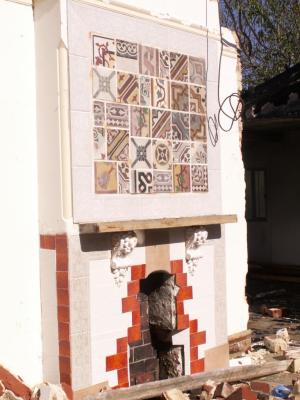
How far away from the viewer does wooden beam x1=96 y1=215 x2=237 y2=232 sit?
5.75 metres

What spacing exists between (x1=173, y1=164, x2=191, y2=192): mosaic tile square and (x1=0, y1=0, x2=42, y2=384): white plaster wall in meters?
1.45

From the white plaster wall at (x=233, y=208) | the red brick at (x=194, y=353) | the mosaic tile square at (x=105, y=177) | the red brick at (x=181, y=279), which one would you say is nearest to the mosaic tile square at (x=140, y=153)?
the mosaic tile square at (x=105, y=177)

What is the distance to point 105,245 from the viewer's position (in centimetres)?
599

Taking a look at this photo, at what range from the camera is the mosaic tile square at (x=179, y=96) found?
6.62 metres

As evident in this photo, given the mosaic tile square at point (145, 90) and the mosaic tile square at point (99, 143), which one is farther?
the mosaic tile square at point (145, 90)

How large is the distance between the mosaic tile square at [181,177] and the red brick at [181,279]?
0.83 meters

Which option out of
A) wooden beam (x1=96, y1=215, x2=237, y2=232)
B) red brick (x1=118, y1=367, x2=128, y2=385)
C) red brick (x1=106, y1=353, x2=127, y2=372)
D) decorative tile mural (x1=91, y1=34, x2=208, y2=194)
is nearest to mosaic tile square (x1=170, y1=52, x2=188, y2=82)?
decorative tile mural (x1=91, y1=34, x2=208, y2=194)

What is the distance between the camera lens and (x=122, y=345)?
20.2 feet

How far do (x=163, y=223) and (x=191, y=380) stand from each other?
1.41 metres

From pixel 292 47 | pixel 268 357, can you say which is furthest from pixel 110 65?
pixel 292 47

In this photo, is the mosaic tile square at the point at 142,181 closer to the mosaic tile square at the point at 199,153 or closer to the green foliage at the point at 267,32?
the mosaic tile square at the point at 199,153

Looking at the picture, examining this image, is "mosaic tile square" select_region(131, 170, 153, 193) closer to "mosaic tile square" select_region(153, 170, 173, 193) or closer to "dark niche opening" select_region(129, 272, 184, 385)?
"mosaic tile square" select_region(153, 170, 173, 193)

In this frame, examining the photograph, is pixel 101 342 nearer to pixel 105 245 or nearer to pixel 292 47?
→ pixel 105 245

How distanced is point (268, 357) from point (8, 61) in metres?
4.46
